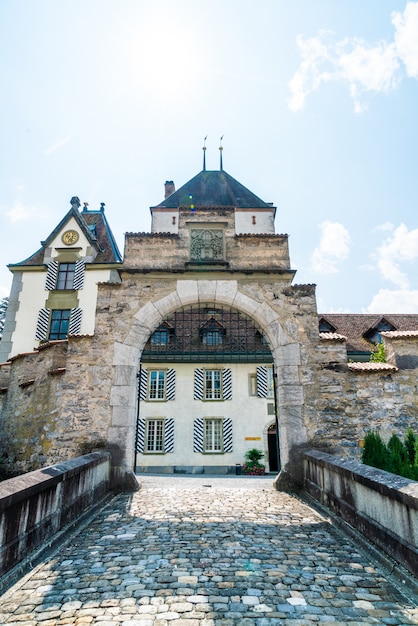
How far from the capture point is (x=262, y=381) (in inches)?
725

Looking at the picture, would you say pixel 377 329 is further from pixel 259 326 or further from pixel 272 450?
pixel 259 326

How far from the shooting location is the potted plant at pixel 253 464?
16.9 m

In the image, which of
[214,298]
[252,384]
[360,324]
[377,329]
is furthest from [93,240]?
[377,329]

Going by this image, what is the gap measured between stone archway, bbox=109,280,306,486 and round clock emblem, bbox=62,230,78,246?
1242 centimetres

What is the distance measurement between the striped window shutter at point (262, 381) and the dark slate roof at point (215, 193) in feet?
26.5

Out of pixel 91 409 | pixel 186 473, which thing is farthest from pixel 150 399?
pixel 91 409

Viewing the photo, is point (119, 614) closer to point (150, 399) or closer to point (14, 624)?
point (14, 624)

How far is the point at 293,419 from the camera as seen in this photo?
273 inches

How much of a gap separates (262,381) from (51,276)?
1129cm

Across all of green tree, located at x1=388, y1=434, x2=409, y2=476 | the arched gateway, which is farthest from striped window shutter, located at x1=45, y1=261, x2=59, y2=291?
green tree, located at x1=388, y1=434, x2=409, y2=476

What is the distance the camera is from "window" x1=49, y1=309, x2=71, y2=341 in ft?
54.3

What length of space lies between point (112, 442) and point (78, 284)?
465 inches

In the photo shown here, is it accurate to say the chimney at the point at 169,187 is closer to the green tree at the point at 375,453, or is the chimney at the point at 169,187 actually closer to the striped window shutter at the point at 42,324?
the striped window shutter at the point at 42,324

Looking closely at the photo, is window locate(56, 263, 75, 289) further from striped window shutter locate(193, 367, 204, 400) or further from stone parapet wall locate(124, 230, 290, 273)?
stone parapet wall locate(124, 230, 290, 273)
